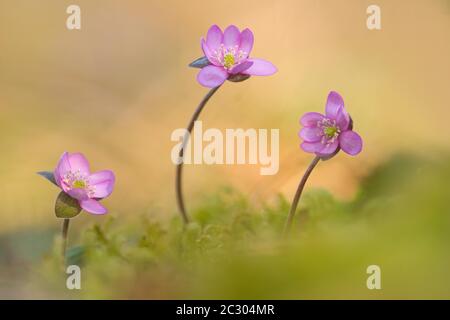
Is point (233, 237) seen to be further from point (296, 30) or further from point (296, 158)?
point (296, 30)

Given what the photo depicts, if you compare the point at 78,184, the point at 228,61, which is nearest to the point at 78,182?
the point at 78,184

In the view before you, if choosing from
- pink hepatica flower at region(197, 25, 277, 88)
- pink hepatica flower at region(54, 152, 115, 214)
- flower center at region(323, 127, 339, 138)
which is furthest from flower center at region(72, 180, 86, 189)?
flower center at region(323, 127, 339, 138)

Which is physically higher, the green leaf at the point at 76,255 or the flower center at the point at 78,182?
the flower center at the point at 78,182

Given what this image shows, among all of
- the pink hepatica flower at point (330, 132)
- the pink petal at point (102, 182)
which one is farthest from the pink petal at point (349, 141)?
the pink petal at point (102, 182)

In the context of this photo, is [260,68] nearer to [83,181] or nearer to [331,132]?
[331,132]

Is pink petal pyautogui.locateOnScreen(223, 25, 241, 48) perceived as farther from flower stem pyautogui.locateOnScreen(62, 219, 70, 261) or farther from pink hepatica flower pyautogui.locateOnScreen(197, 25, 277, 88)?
flower stem pyautogui.locateOnScreen(62, 219, 70, 261)

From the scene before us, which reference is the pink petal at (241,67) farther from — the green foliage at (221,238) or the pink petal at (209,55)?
the green foliage at (221,238)

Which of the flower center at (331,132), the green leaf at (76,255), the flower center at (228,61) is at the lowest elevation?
the green leaf at (76,255)

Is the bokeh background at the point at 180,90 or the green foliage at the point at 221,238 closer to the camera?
the green foliage at the point at 221,238
